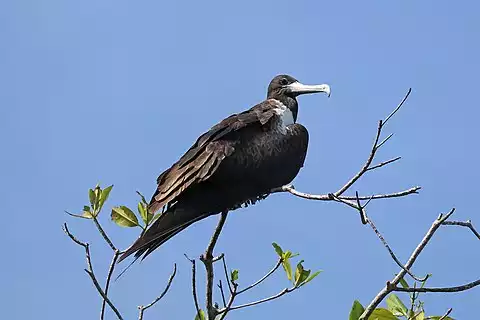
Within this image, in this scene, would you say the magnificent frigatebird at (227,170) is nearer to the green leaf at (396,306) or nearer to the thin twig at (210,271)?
the thin twig at (210,271)

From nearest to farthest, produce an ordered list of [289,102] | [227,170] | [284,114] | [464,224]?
[464,224] → [227,170] → [284,114] → [289,102]

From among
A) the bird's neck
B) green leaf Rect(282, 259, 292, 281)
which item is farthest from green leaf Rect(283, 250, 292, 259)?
the bird's neck

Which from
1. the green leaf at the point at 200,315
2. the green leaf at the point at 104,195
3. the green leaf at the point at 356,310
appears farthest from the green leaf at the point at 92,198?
the green leaf at the point at 356,310

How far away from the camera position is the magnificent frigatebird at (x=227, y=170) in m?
3.98

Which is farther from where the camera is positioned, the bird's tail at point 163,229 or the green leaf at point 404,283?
the bird's tail at point 163,229

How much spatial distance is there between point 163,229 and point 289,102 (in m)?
1.44

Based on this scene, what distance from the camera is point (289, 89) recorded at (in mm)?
5125

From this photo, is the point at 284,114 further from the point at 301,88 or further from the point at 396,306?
the point at 396,306

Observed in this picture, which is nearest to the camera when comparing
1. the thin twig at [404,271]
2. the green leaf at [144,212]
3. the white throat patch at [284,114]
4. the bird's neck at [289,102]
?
the thin twig at [404,271]

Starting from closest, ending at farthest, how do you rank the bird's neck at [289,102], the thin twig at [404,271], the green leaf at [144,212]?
the thin twig at [404,271], the green leaf at [144,212], the bird's neck at [289,102]

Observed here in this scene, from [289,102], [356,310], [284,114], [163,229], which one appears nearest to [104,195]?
→ [163,229]

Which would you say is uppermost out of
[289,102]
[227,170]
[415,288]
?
[289,102]

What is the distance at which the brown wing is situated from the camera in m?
4.01

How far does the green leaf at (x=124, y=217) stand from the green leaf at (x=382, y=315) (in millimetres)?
1118
